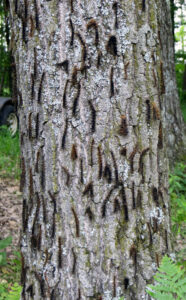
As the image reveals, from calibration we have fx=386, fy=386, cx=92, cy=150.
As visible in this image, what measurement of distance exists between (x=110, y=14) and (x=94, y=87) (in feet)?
1.14

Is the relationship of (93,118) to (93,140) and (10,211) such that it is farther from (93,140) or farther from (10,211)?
(10,211)

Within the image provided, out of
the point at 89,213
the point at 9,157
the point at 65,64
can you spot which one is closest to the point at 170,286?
the point at 89,213

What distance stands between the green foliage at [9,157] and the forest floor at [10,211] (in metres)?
0.19

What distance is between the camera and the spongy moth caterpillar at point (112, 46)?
182 centimetres

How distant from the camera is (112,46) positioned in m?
1.83

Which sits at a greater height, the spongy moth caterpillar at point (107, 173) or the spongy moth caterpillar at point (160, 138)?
the spongy moth caterpillar at point (160, 138)

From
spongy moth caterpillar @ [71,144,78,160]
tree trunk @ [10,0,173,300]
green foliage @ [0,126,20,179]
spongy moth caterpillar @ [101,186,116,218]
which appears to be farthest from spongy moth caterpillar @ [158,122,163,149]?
green foliage @ [0,126,20,179]

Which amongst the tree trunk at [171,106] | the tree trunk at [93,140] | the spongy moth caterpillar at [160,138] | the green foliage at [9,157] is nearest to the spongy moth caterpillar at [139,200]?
the tree trunk at [93,140]

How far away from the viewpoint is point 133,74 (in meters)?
1.87

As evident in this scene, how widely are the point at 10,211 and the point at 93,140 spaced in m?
2.87

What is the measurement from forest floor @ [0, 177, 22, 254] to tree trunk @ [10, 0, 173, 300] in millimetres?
1728

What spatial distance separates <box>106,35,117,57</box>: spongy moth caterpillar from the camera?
5.98ft

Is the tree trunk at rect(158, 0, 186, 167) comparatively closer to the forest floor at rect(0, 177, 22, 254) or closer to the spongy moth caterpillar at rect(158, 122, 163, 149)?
the forest floor at rect(0, 177, 22, 254)

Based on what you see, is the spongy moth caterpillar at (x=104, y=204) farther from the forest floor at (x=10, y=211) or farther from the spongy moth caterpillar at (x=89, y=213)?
the forest floor at (x=10, y=211)
